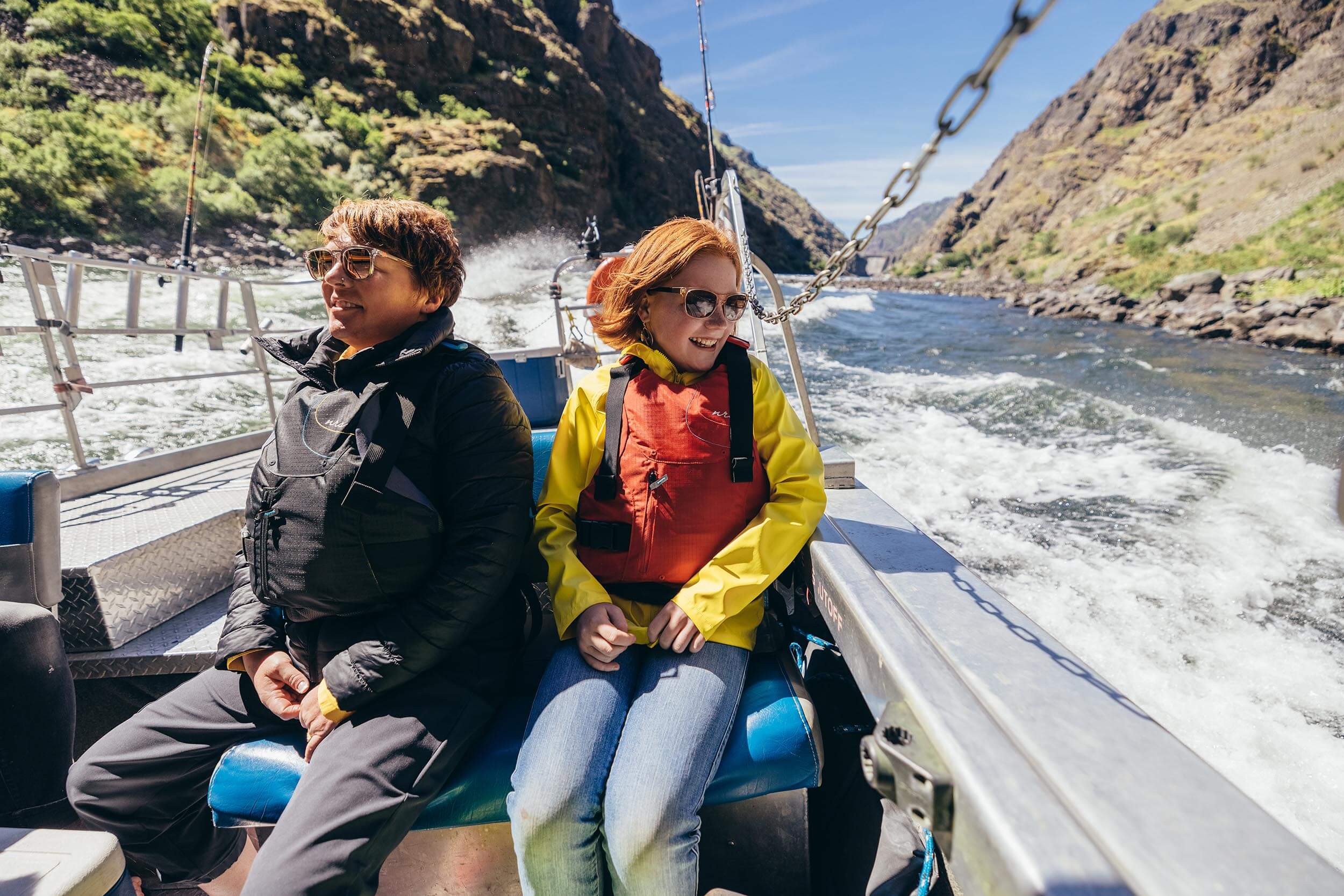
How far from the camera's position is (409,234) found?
135 centimetres

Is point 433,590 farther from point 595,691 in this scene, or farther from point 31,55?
point 31,55

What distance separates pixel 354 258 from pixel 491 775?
1094 millimetres

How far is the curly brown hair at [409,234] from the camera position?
1.32 m

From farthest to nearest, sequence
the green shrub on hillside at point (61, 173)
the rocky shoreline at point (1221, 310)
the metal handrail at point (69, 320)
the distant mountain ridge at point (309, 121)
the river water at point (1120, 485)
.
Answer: the distant mountain ridge at point (309, 121)
the green shrub on hillside at point (61, 173)
the rocky shoreline at point (1221, 310)
the river water at point (1120, 485)
the metal handrail at point (69, 320)

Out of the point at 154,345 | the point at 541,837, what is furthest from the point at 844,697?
the point at 154,345

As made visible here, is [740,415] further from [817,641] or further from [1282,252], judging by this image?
[1282,252]

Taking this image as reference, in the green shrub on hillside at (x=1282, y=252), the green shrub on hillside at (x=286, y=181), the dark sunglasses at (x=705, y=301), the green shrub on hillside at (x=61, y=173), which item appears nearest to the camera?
the dark sunglasses at (x=705, y=301)

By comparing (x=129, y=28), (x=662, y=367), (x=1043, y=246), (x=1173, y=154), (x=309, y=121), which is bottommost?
(x=662, y=367)

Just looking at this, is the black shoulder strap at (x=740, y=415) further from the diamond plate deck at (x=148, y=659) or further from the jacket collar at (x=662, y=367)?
the diamond plate deck at (x=148, y=659)

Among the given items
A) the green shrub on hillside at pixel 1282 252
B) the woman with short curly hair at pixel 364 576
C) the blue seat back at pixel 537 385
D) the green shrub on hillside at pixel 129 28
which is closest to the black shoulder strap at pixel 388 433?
the woman with short curly hair at pixel 364 576

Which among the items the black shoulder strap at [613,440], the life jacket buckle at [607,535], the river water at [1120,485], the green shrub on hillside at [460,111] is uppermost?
the green shrub on hillside at [460,111]

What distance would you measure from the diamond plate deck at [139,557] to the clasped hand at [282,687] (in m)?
0.59

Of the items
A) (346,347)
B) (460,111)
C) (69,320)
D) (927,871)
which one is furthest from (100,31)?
(927,871)

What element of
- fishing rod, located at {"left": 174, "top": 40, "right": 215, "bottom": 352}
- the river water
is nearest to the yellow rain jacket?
the river water
